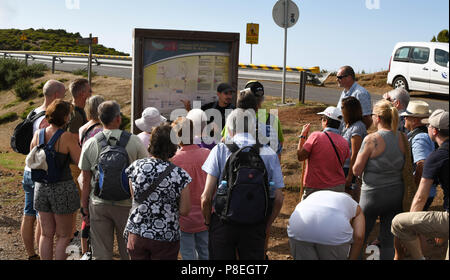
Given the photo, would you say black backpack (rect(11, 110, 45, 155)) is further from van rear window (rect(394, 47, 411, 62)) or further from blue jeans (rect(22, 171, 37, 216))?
van rear window (rect(394, 47, 411, 62))

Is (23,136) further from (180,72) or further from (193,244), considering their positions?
(193,244)

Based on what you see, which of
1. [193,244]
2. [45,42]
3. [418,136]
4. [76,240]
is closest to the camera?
[193,244]

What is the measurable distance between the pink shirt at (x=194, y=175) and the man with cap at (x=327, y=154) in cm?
110

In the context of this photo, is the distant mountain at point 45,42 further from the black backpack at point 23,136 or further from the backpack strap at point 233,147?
the backpack strap at point 233,147

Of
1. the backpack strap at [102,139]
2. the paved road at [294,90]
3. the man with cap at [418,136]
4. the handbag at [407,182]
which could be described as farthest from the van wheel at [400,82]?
the backpack strap at [102,139]

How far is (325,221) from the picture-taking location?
12.1 feet

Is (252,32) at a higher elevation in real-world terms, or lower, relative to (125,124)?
higher

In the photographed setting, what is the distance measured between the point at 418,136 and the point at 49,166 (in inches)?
141

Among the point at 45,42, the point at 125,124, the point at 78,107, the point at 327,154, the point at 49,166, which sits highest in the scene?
the point at 45,42

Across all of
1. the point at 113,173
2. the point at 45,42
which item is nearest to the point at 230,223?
the point at 113,173

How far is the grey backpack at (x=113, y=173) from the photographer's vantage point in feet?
14.5

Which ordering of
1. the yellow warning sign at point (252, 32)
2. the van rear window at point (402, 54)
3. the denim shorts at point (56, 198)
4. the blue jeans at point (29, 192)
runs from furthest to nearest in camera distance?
the yellow warning sign at point (252, 32)
the van rear window at point (402, 54)
the blue jeans at point (29, 192)
the denim shorts at point (56, 198)
